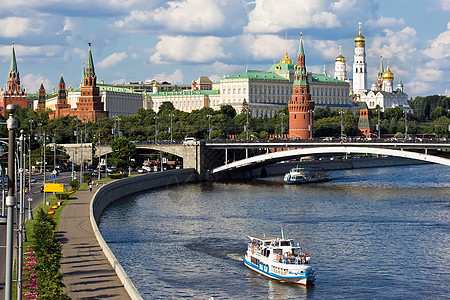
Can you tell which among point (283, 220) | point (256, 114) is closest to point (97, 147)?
point (283, 220)

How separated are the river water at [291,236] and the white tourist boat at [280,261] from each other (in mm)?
419

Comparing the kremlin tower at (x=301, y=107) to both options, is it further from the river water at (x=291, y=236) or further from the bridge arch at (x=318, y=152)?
the river water at (x=291, y=236)

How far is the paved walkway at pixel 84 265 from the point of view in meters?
28.6

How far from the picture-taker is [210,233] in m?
50.2

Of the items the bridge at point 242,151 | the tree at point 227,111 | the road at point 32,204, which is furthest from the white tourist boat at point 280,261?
the tree at point 227,111

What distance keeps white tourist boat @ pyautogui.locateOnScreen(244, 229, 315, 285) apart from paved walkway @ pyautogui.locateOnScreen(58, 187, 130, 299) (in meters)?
7.53

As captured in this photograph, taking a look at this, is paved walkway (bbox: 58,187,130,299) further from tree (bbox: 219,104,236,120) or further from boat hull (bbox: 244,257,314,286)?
tree (bbox: 219,104,236,120)

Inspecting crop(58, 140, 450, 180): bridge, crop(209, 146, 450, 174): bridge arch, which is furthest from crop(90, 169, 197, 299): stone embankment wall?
crop(209, 146, 450, 174): bridge arch

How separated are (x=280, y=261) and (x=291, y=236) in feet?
32.6

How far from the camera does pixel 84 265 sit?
3312cm

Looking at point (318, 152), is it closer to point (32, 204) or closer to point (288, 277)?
point (32, 204)

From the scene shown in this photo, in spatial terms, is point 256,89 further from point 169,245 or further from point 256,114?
point 169,245

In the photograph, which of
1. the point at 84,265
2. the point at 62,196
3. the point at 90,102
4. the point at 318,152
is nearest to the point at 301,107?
the point at 318,152

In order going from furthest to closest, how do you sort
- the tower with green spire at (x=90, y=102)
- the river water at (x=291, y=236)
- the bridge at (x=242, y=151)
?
the tower with green spire at (x=90, y=102) → the bridge at (x=242, y=151) → the river water at (x=291, y=236)
